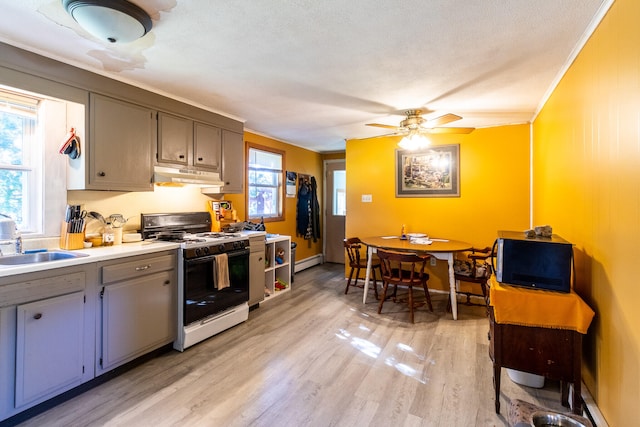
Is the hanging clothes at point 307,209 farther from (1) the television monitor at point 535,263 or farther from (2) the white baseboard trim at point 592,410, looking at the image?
(2) the white baseboard trim at point 592,410

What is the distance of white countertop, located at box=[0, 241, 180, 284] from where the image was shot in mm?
1697

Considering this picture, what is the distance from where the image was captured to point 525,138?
3.84m

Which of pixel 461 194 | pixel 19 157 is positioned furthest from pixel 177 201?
pixel 461 194

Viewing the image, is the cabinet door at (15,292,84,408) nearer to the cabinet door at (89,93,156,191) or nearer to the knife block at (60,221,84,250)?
the knife block at (60,221,84,250)

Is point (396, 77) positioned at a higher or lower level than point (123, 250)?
higher

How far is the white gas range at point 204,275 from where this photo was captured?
264cm

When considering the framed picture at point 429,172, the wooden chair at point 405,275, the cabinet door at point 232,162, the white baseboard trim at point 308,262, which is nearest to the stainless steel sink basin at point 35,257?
the cabinet door at point 232,162

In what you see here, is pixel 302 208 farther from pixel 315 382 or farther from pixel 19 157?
pixel 19 157

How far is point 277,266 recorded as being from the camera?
4.17 m

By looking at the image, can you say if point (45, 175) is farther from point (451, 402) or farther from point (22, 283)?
point (451, 402)

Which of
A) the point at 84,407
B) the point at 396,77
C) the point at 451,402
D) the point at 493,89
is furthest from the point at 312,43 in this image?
the point at 84,407

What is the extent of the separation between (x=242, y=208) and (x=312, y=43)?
2.74 metres

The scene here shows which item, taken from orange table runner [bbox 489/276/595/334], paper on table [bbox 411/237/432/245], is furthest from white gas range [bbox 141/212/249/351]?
orange table runner [bbox 489/276/595/334]

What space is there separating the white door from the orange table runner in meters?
4.32
